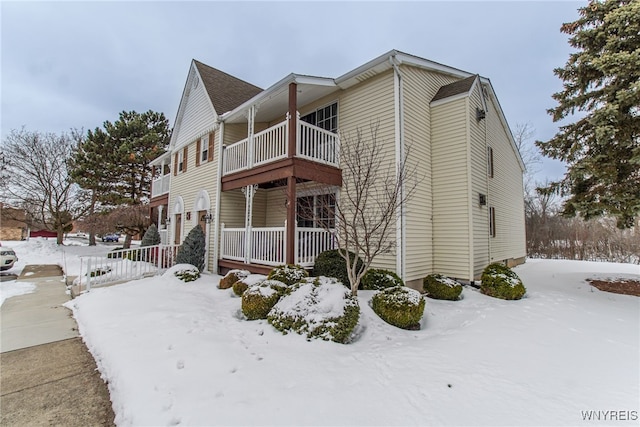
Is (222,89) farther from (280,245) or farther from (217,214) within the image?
(280,245)

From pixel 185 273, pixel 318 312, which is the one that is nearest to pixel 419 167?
pixel 318 312

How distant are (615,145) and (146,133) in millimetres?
28347

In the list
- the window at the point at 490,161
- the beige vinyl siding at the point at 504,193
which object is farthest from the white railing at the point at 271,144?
the beige vinyl siding at the point at 504,193

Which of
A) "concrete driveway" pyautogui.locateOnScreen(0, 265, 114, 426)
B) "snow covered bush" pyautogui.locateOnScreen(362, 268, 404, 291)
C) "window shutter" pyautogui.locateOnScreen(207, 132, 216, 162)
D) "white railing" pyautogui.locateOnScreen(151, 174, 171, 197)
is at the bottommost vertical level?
"concrete driveway" pyautogui.locateOnScreen(0, 265, 114, 426)

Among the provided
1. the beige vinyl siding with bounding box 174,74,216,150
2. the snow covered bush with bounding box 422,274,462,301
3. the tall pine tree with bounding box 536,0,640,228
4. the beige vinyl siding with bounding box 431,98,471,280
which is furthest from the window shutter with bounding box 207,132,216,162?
the tall pine tree with bounding box 536,0,640,228

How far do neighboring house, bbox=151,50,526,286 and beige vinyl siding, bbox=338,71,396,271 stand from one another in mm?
34

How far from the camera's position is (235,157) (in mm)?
10250

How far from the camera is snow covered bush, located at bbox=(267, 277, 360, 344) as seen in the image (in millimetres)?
4406

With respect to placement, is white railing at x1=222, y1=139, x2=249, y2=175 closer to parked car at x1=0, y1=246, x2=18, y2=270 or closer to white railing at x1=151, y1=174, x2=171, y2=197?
white railing at x1=151, y1=174, x2=171, y2=197

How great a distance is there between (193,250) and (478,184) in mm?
10199

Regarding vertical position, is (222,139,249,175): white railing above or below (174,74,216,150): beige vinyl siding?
below

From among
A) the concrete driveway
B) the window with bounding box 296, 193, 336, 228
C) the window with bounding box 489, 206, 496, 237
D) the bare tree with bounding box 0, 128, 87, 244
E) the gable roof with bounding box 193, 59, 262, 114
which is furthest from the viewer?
the bare tree with bounding box 0, 128, 87, 244

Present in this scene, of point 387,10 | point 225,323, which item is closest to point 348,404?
point 225,323

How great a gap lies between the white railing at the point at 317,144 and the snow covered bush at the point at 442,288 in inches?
173
